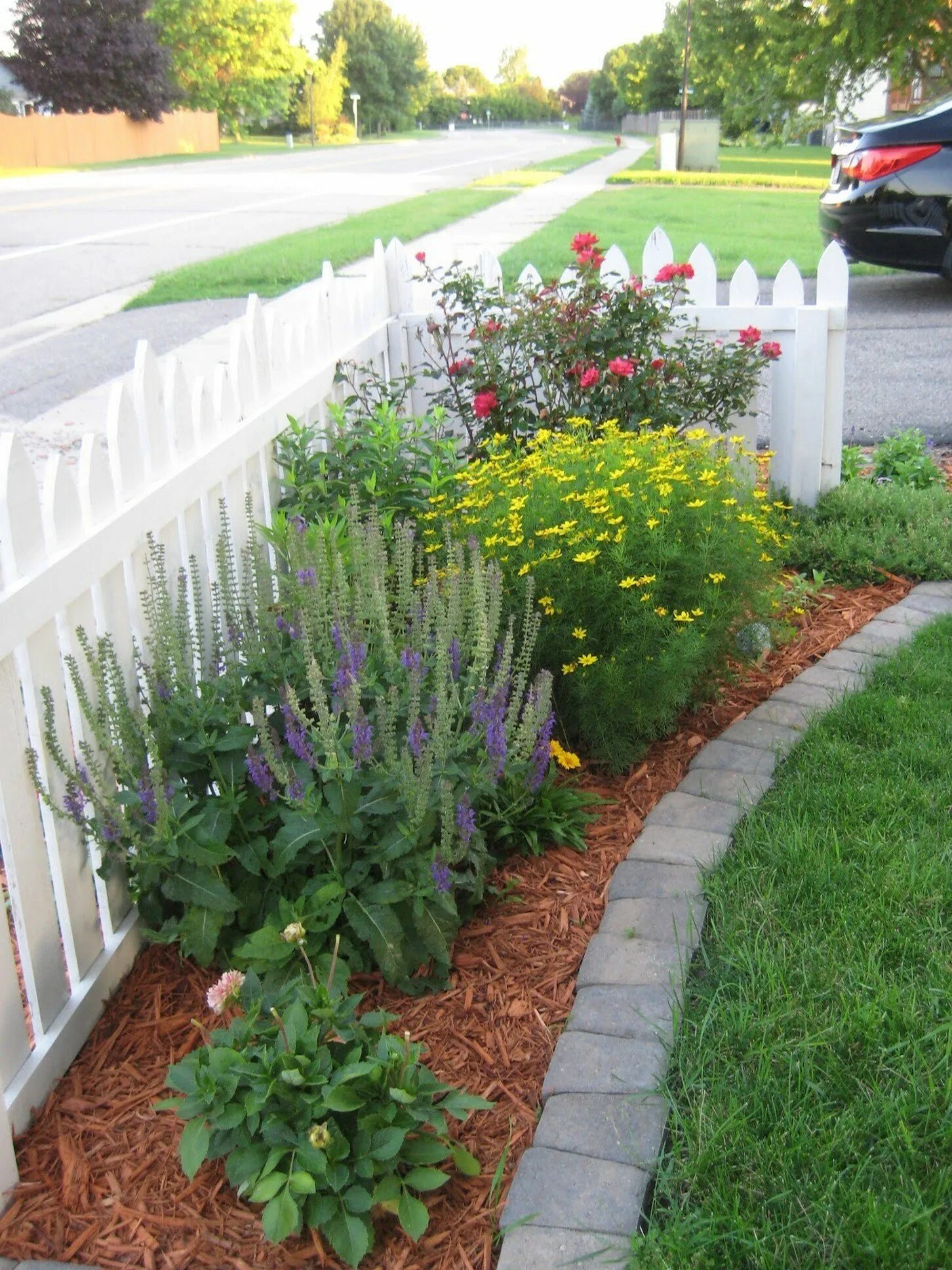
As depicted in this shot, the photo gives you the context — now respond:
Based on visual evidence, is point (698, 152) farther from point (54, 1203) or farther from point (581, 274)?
point (54, 1203)

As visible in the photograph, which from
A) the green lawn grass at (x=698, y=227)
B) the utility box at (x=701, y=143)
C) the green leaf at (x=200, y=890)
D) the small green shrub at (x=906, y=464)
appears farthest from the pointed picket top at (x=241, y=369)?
the utility box at (x=701, y=143)

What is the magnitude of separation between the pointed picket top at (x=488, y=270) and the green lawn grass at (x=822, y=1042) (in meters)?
3.26

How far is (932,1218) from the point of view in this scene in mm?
1872

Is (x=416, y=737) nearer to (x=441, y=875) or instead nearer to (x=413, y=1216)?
(x=441, y=875)

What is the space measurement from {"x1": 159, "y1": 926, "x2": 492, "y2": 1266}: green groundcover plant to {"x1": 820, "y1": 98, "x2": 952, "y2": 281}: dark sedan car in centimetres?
898

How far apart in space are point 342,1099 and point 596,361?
3435 millimetres

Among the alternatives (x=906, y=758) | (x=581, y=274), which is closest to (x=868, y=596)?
(x=906, y=758)

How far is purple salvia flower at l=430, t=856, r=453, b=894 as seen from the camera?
2439mm

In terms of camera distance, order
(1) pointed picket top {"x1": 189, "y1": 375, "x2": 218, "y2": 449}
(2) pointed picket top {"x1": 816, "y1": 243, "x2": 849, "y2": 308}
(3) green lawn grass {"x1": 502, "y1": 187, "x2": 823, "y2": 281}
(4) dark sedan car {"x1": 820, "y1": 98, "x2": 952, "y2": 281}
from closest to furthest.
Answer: (1) pointed picket top {"x1": 189, "y1": 375, "x2": 218, "y2": 449}, (2) pointed picket top {"x1": 816, "y1": 243, "x2": 849, "y2": 308}, (4) dark sedan car {"x1": 820, "y1": 98, "x2": 952, "y2": 281}, (3) green lawn grass {"x1": 502, "y1": 187, "x2": 823, "y2": 281}

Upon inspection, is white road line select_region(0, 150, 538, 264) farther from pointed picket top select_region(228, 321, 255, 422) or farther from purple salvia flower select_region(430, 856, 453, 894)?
purple salvia flower select_region(430, 856, 453, 894)

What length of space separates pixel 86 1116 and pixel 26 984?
0.91 ft

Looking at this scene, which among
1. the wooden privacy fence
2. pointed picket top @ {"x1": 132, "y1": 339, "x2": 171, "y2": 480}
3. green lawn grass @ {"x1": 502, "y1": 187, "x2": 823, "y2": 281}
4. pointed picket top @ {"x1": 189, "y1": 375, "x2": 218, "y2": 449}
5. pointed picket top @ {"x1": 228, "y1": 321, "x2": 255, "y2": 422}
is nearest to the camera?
pointed picket top @ {"x1": 132, "y1": 339, "x2": 171, "y2": 480}

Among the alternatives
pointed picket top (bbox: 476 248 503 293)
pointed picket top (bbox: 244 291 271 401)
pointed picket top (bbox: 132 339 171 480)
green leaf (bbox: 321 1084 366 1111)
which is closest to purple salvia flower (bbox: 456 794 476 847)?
green leaf (bbox: 321 1084 366 1111)

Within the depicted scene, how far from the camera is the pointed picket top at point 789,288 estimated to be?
17.0ft
